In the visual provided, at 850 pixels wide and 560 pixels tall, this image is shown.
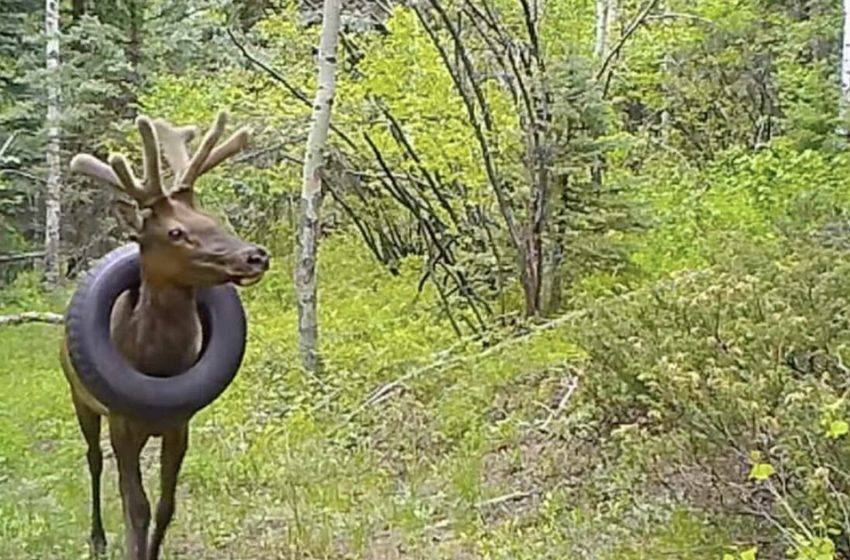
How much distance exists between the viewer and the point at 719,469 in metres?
5.32

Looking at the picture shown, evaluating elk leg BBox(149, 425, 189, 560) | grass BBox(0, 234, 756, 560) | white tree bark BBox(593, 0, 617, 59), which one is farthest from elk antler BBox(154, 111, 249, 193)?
white tree bark BBox(593, 0, 617, 59)

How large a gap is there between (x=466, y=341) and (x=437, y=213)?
2424 mm

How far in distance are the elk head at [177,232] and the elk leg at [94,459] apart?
1.33 m

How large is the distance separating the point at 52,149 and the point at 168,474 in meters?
12.4

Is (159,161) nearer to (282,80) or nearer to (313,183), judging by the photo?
(313,183)

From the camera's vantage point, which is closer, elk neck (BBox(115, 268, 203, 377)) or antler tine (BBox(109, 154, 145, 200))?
antler tine (BBox(109, 154, 145, 200))

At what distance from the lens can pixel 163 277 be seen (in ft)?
16.7

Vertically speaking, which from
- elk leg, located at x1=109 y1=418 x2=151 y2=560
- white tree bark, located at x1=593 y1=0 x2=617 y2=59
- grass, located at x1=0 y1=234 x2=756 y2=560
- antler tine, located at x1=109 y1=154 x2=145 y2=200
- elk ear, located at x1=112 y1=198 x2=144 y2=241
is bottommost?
grass, located at x1=0 y1=234 x2=756 y2=560

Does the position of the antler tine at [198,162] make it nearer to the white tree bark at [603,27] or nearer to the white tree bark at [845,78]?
the white tree bark at [845,78]

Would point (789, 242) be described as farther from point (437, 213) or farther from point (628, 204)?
point (437, 213)

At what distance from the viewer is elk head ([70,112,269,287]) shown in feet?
16.1

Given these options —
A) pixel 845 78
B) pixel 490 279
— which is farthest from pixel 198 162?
pixel 845 78

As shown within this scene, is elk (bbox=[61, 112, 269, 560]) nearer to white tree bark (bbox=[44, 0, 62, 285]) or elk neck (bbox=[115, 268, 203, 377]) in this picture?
elk neck (bbox=[115, 268, 203, 377])

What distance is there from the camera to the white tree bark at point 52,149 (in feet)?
55.2
